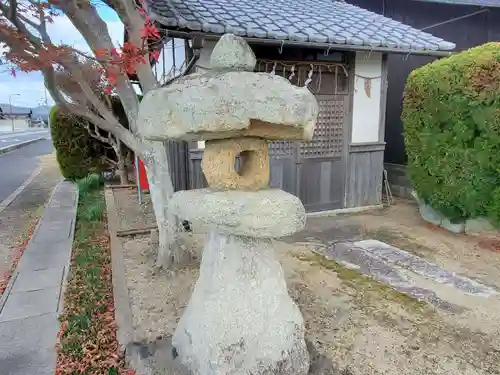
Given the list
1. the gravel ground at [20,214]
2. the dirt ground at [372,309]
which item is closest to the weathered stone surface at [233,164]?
the dirt ground at [372,309]

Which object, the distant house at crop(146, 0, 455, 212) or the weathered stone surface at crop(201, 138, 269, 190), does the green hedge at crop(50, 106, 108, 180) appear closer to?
the distant house at crop(146, 0, 455, 212)

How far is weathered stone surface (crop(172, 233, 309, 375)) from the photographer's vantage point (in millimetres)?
2637

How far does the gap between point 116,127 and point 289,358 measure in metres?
3.23

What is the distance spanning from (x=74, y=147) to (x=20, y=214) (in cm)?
296

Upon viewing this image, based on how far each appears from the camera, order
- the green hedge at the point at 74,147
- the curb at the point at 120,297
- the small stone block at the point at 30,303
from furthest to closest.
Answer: the green hedge at the point at 74,147 < the small stone block at the point at 30,303 < the curb at the point at 120,297

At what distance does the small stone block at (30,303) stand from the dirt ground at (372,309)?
0.76 meters

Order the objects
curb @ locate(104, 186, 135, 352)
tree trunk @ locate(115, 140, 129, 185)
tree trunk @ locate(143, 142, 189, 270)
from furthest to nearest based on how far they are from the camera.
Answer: tree trunk @ locate(115, 140, 129, 185) < tree trunk @ locate(143, 142, 189, 270) < curb @ locate(104, 186, 135, 352)

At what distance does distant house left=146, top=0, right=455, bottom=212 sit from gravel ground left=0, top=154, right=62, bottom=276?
3010 millimetres

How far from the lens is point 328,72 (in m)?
7.23

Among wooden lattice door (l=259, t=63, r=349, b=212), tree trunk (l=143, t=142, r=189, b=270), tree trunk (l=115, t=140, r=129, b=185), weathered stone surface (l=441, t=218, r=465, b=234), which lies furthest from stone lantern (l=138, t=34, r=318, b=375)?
tree trunk (l=115, t=140, r=129, b=185)

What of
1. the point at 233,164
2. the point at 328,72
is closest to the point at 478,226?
the point at 328,72

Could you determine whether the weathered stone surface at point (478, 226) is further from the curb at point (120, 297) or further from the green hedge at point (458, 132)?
the curb at point (120, 297)

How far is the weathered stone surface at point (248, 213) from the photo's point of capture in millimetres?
2350

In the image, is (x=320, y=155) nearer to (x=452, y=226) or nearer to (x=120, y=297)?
(x=452, y=226)
